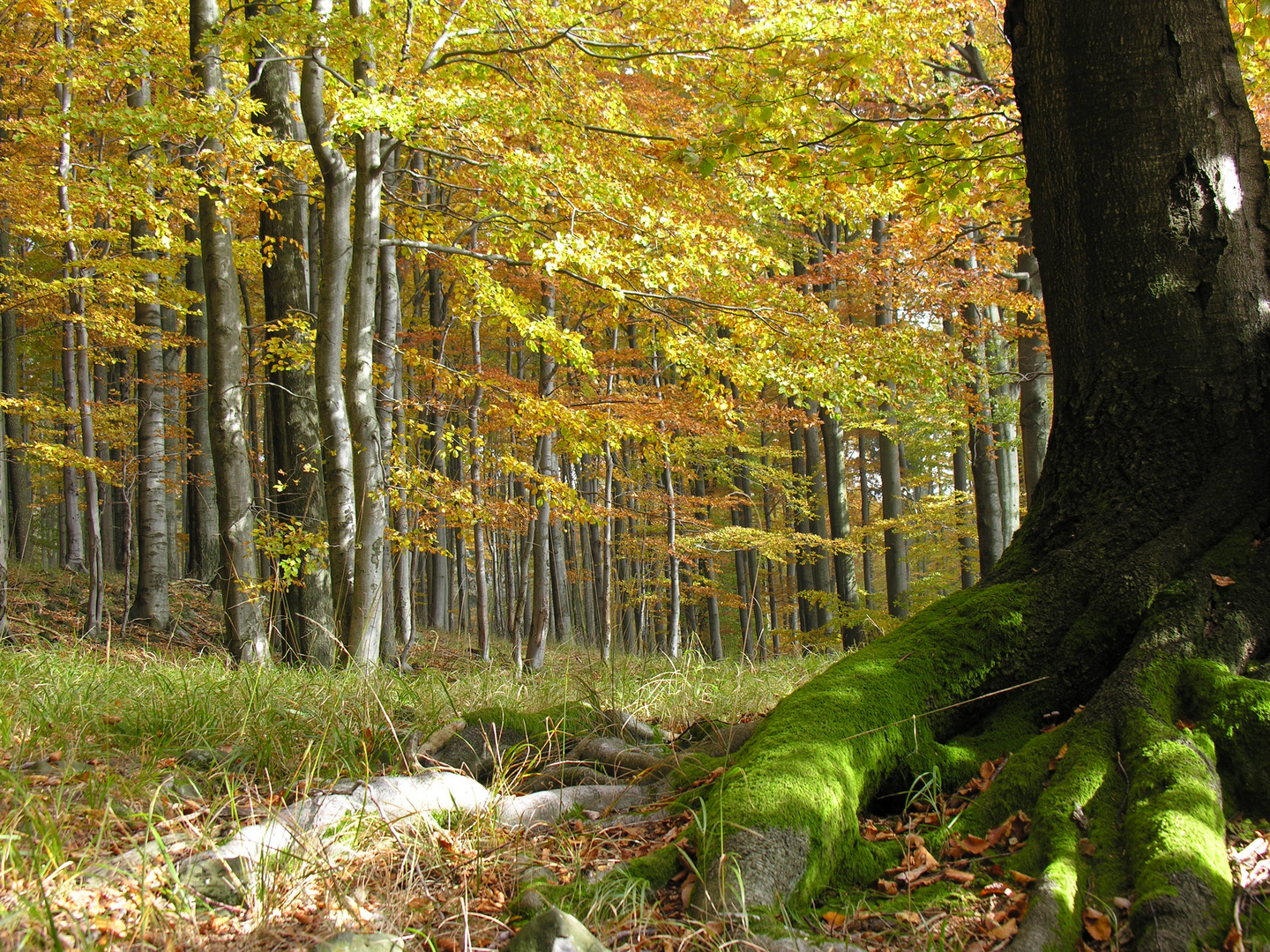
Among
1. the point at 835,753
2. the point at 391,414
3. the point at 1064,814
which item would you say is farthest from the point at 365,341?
the point at 1064,814

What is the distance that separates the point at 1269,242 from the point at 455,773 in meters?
3.66

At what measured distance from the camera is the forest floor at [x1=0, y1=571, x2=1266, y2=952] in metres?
1.80

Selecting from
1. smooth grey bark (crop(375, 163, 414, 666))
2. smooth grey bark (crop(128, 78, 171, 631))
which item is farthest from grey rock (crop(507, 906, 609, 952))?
smooth grey bark (crop(128, 78, 171, 631))

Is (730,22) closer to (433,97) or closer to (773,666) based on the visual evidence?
(433,97)

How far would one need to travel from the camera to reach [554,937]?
162 cm

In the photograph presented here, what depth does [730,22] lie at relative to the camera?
24.2 feet

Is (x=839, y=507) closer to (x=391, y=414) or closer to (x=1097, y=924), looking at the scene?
(x=391, y=414)

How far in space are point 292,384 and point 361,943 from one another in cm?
755

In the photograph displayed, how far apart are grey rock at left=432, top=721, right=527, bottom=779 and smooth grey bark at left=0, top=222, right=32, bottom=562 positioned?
11.9m

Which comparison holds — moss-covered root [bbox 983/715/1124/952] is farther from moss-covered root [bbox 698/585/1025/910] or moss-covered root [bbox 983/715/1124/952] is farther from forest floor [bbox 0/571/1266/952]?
moss-covered root [bbox 698/585/1025/910]

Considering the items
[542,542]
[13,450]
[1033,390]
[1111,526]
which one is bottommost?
[542,542]

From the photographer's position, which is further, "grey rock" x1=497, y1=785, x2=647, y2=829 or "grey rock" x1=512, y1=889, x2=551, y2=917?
"grey rock" x1=497, y1=785, x2=647, y2=829

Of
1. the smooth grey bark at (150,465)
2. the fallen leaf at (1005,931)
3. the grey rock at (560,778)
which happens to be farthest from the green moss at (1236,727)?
the smooth grey bark at (150,465)

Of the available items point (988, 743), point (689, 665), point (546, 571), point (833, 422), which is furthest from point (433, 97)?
point (833, 422)
